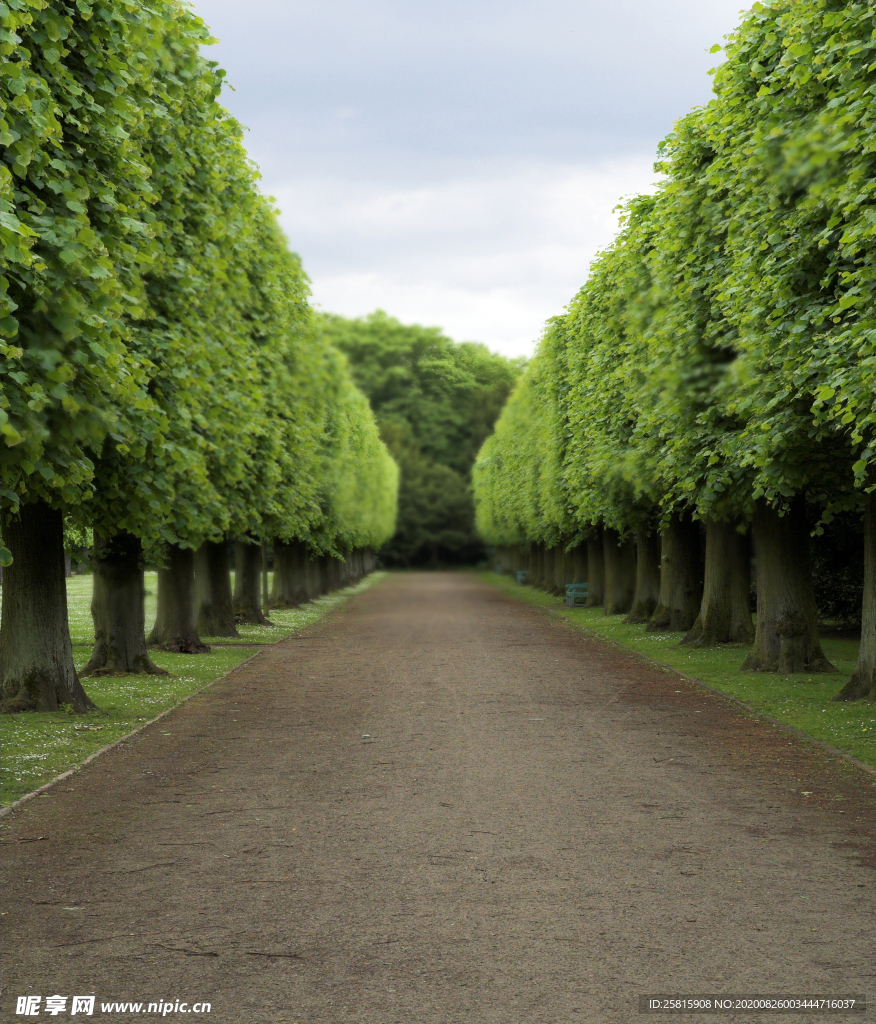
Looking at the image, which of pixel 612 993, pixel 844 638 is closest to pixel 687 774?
pixel 612 993

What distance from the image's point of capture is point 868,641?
16.1 metres

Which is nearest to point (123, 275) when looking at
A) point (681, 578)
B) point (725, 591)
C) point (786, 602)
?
point (786, 602)

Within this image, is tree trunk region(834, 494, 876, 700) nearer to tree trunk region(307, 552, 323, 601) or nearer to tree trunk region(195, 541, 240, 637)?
tree trunk region(195, 541, 240, 637)

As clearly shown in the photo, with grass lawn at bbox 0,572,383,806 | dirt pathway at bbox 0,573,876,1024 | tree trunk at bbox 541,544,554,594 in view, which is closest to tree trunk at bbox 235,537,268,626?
grass lawn at bbox 0,572,383,806

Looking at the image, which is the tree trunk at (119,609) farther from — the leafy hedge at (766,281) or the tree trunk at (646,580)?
the tree trunk at (646,580)

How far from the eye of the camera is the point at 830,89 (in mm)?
14023

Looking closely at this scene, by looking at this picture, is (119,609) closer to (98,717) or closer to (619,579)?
(98,717)

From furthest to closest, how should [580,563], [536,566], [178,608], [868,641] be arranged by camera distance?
[536,566]
[580,563]
[178,608]
[868,641]

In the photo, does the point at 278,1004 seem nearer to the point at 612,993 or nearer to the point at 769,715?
the point at 612,993

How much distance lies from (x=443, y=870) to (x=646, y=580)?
27.2 meters

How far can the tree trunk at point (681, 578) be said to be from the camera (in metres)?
28.8

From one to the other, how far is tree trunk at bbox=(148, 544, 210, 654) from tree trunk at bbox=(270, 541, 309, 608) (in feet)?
60.5

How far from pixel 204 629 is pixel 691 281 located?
15566 mm

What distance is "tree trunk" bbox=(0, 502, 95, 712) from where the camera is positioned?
49.0 ft
